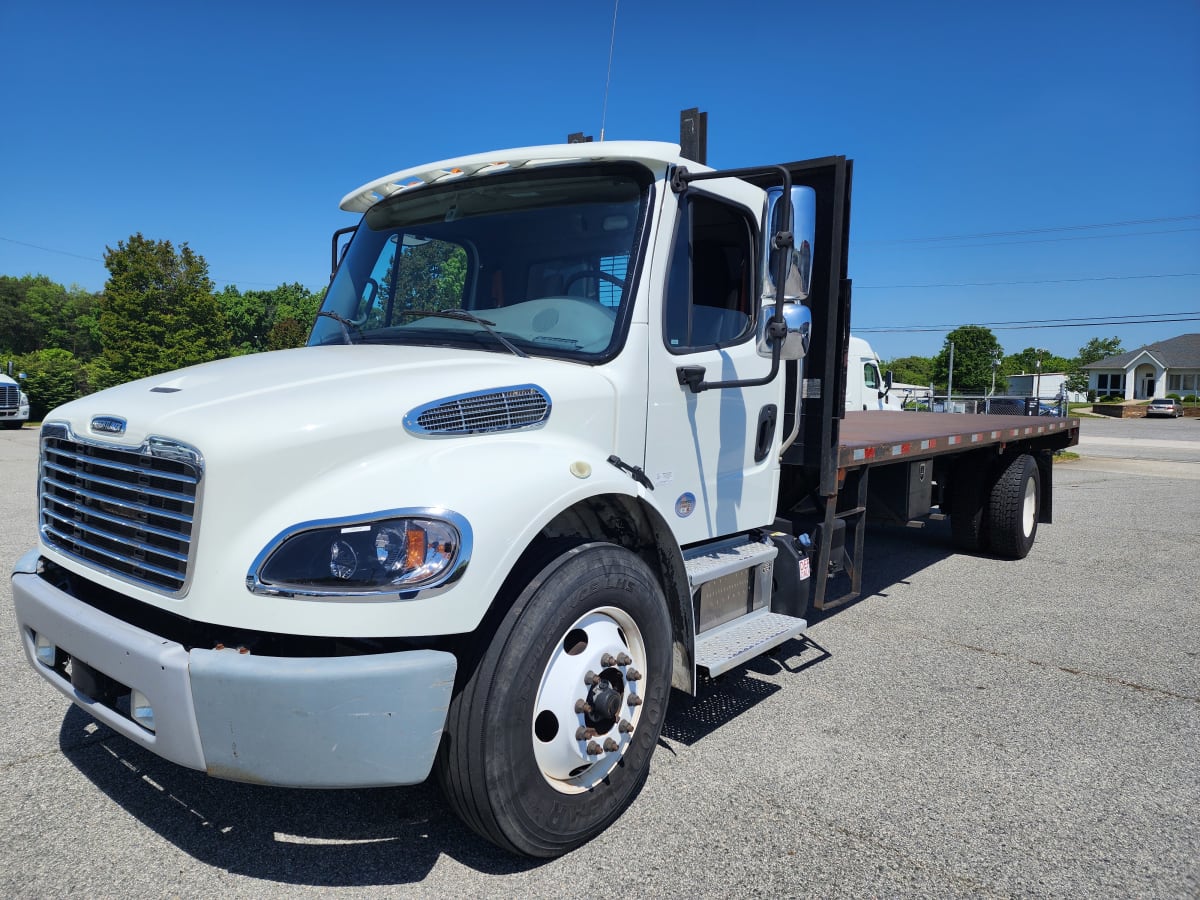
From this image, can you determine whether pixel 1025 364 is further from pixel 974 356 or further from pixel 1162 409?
pixel 1162 409

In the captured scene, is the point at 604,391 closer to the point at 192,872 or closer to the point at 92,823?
the point at 192,872

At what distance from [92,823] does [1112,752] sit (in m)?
4.18

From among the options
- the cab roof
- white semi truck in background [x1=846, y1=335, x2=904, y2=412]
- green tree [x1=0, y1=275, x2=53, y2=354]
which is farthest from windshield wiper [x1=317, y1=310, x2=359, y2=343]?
green tree [x1=0, y1=275, x2=53, y2=354]

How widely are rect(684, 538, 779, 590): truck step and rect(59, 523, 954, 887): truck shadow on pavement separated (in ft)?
2.60

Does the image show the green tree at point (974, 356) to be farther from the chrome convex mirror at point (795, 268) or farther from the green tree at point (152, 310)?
the chrome convex mirror at point (795, 268)

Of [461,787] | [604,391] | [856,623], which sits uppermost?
[604,391]

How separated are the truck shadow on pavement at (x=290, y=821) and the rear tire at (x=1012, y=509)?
16.3 feet

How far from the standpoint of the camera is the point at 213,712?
2176mm

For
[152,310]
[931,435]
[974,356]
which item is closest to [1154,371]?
[974,356]

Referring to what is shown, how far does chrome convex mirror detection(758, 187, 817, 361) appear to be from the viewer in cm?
340

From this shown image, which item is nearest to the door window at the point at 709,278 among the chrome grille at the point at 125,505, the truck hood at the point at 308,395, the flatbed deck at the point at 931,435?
the truck hood at the point at 308,395

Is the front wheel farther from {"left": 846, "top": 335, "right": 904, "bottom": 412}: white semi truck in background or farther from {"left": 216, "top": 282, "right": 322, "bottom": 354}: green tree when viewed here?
{"left": 216, "top": 282, "right": 322, "bottom": 354}: green tree

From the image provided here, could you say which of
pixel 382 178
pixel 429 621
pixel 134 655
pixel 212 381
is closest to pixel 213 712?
pixel 134 655

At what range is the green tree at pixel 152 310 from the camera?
36594 millimetres
